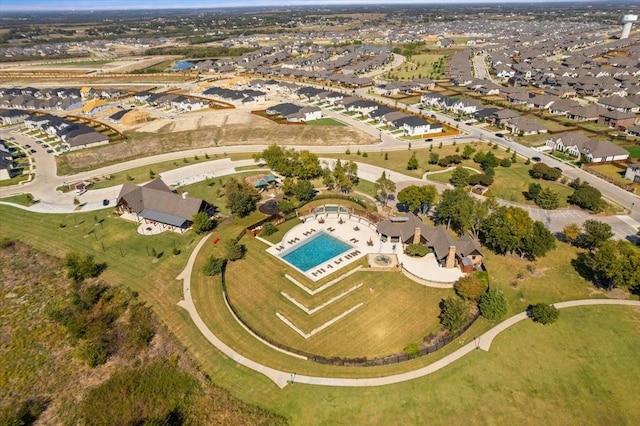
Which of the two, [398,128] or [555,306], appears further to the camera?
[398,128]

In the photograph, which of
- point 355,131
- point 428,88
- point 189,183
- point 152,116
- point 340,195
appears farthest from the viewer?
point 428,88

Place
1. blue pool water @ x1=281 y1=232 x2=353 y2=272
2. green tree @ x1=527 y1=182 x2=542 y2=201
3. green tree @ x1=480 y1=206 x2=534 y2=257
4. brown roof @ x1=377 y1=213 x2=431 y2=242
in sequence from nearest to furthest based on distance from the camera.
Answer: green tree @ x1=480 y1=206 x2=534 y2=257, blue pool water @ x1=281 y1=232 x2=353 y2=272, brown roof @ x1=377 y1=213 x2=431 y2=242, green tree @ x1=527 y1=182 x2=542 y2=201

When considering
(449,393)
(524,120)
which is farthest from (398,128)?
(449,393)

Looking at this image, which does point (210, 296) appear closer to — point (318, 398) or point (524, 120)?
point (318, 398)

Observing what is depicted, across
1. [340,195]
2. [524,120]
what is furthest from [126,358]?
[524,120]

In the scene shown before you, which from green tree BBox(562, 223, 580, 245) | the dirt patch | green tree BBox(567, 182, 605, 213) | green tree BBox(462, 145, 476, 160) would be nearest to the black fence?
green tree BBox(562, 223, 580, 245)

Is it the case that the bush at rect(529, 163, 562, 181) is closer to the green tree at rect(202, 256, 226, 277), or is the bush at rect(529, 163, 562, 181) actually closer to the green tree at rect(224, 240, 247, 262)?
the green tree at rect(224, 240, 247, 262)

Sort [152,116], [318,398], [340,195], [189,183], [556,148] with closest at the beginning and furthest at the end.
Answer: [318,398]
[340,195]
[189,183]
[556,148]
[152,116]

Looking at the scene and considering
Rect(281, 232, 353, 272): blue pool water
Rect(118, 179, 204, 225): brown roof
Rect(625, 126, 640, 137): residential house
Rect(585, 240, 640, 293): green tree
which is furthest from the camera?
Rect(625, 126, 640, 137): residential house
